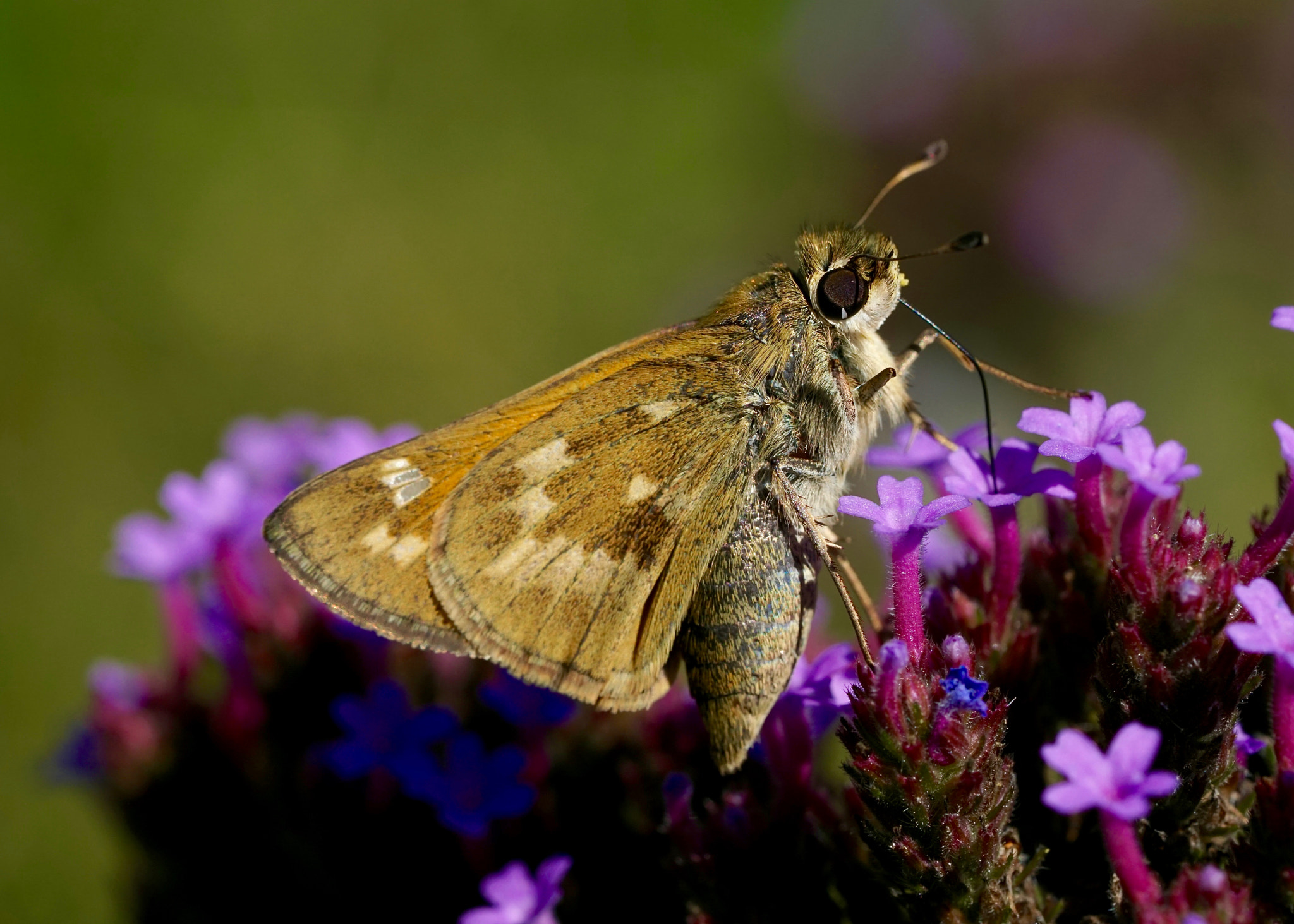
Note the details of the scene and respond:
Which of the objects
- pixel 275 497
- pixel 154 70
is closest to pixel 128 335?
pixel 154 70

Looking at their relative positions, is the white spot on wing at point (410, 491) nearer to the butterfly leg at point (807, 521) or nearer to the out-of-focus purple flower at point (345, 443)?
the butterfly leg at point (807, 521)

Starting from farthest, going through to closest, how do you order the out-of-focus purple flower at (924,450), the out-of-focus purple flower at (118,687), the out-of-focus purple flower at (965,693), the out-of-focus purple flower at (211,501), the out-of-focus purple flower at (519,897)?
the out-of-focus purple flower at (118,687)
the out-of-focus purple flower at (211,501)
the out-of-focus purple flower at (924,450)
the out-of-focus purple flower at (519,897)
the out-of-focus purple flower at (965,693)

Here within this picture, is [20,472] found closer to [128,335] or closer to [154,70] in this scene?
[128,335]

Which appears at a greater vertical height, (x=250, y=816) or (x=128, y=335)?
(x=128, y=335)

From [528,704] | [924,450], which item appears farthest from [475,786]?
[924,450]

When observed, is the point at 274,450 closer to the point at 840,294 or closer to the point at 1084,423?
the point at 840,294

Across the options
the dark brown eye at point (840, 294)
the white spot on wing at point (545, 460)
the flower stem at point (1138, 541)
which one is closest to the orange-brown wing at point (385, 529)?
the white spot on wing at point (545, 460)
